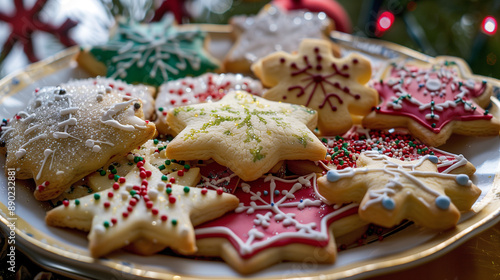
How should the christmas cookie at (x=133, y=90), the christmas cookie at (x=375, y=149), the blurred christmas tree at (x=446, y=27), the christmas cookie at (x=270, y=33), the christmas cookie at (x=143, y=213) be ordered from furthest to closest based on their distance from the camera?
the blurred christmas tree at (x=446, y=27)
the christmas cookie at (x=270, y=33)
the christmas cookie at (x=133, y=90)
the christmas cookie at (x=375, y=149)
the christmas cookie at (x=143, y=213)

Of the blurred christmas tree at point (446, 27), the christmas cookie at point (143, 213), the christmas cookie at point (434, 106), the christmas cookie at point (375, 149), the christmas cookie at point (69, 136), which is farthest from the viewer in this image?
the blurred christmas tree at point (446, 27)

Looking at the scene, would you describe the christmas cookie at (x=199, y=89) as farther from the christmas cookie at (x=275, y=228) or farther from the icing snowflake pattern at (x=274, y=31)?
the christmas cookie at (x=275, y=228)

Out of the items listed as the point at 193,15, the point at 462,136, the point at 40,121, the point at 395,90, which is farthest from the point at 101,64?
the point at 462,136

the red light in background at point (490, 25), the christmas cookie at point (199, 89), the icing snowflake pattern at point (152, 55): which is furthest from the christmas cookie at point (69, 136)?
the red light in background at point (490, 25)

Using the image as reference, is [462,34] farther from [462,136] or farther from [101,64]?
[101,64]

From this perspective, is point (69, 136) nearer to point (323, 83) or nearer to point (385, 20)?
point (323, 83)

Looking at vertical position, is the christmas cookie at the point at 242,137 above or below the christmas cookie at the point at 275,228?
above

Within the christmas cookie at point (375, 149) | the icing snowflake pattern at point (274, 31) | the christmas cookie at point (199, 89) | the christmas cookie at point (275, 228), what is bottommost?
the christmas cookie at point (275, 228)
